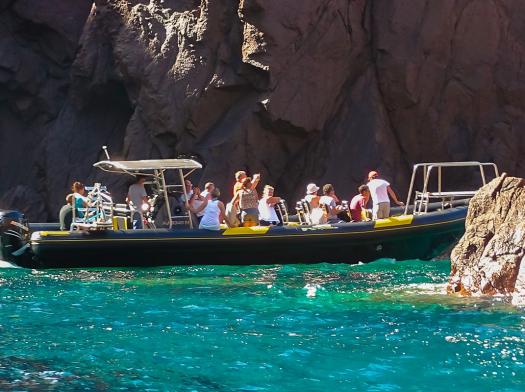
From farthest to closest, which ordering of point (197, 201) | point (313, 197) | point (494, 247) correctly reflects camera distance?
point (197, 201) < point (313, 197) < point (494, 247)

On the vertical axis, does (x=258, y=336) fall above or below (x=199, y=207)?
below

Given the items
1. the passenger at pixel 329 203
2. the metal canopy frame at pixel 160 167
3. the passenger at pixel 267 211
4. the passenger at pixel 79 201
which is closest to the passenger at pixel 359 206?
the passenger at pixel 329 203

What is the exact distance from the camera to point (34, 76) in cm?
2544

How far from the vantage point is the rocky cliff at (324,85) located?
2169cm

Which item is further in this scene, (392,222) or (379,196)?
(379,196)

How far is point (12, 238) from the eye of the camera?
16297 mm

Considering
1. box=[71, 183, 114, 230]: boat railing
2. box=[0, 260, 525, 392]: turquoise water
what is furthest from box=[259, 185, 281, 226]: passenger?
box=[0, 260, 525, 392]: turquoise water

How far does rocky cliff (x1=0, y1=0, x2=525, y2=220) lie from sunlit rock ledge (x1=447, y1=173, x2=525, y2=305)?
9.71m

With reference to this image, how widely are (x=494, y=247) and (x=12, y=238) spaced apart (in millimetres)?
8555

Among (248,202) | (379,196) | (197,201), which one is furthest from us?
(197,201)

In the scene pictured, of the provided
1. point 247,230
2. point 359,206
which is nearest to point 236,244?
point 247,230

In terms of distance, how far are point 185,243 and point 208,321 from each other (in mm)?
5481

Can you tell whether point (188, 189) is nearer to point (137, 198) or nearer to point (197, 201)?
point (197, 201)

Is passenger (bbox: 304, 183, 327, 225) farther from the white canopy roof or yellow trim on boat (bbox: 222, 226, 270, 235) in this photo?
the white canopy roof
